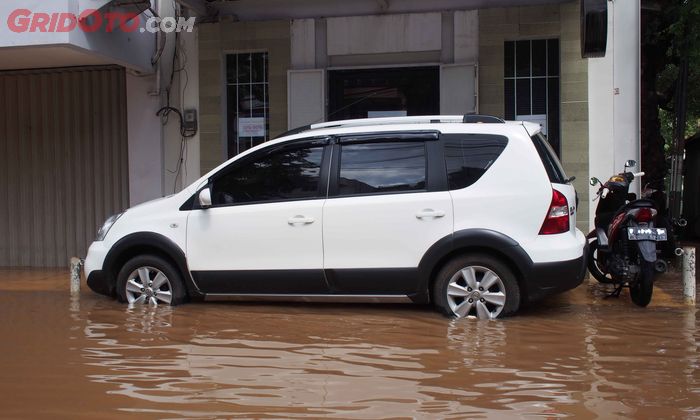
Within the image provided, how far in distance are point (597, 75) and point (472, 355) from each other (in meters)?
5.61

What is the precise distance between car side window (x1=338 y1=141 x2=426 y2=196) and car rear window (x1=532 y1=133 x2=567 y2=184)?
1.01 m

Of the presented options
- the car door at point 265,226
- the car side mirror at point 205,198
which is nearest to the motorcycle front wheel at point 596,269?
the car door at point 265,226

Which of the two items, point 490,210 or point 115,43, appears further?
point 115,43

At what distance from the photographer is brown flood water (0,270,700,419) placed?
385cm

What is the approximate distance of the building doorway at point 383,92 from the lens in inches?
381

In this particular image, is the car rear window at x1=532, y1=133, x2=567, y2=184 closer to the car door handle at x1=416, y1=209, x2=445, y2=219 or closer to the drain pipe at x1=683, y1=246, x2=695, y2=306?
the car door handle at x1=416, y1=209, x2=445, y2=219

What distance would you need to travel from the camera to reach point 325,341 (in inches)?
209

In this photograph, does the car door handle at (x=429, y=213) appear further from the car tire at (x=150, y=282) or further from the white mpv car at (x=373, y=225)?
the car tire at (x=150, y=282)

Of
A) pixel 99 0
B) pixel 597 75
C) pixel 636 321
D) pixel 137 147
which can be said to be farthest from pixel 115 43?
pixel 636 321

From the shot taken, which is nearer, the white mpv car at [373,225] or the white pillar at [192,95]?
the white mpv car at [373,225]

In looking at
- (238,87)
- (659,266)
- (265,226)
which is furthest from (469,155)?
(238,87)

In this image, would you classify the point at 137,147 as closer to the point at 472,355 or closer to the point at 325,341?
the point at 325,341

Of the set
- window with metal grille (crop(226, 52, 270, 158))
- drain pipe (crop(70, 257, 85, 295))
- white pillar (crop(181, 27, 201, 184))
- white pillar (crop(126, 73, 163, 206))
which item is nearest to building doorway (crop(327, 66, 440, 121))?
window with metal grille (crop(226, 52, 270, 158))

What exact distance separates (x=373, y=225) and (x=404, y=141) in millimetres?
821
